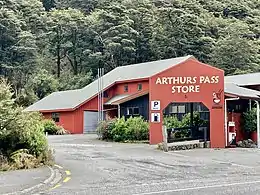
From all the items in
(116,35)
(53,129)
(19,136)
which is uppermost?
(116,35)

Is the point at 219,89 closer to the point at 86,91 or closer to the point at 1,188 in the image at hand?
the point at 1,188

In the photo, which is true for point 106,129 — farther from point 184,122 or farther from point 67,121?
point 67,121

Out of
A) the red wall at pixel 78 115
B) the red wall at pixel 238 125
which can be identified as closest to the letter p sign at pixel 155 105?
the red wall at pixel 238 125

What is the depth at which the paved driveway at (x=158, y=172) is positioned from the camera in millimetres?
12677

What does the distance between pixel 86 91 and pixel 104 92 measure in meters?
3.29

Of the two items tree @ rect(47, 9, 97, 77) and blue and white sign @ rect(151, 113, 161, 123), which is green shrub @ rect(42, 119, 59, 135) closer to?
blue and white sign @ rect(151, 113, 161, 123)

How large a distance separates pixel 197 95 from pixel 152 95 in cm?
276

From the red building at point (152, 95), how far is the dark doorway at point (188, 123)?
51 cm

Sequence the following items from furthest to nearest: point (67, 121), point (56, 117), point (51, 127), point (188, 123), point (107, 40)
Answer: point (107, 40) < point (56, 117) < point (67, 121) < point (51, 127) < point (188, 123)

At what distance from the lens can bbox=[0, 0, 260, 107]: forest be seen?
217 feet

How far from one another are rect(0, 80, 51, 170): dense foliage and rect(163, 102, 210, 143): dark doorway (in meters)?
11.0

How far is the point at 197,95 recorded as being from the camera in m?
30.4

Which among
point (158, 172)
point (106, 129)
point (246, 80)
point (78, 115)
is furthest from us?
point (78, 115)

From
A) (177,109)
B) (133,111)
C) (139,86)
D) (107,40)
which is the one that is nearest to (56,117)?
(139,86)
